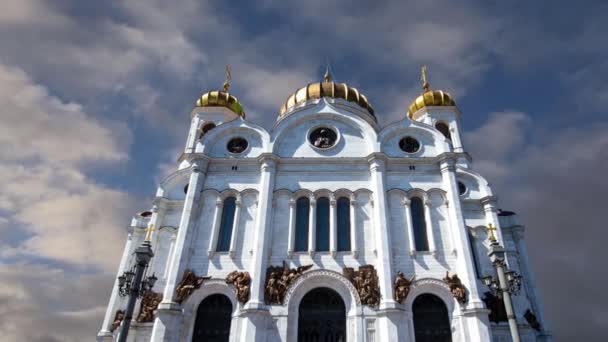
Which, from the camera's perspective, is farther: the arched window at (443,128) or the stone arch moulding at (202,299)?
the arched window at (443,128)

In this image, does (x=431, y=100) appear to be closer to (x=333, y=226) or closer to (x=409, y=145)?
(x=409, y=145)

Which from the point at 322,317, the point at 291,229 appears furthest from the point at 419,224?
the point at 322,317

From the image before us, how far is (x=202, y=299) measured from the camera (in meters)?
18.6

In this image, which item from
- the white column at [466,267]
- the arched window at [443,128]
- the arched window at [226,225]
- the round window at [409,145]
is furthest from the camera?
the arched window at [443,128]

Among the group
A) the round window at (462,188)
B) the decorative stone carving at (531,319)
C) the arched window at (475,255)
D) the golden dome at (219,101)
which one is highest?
the golden dome at (219,101)

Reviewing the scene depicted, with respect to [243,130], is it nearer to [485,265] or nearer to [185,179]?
[185,179]

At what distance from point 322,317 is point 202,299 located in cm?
580

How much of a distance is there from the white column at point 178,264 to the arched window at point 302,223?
5476 millimetres

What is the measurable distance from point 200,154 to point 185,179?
3939 millimetres

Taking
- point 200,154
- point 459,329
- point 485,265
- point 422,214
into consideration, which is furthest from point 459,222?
point 200,154

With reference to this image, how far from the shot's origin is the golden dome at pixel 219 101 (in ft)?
102

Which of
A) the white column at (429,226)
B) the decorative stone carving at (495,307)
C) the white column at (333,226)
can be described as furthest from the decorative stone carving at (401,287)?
the decorative stone carving at (495,307)

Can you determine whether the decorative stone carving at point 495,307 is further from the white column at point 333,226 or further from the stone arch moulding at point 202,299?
the stone arch moulding at point 202,299

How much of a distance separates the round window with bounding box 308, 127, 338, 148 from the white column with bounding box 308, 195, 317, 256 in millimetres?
3688
